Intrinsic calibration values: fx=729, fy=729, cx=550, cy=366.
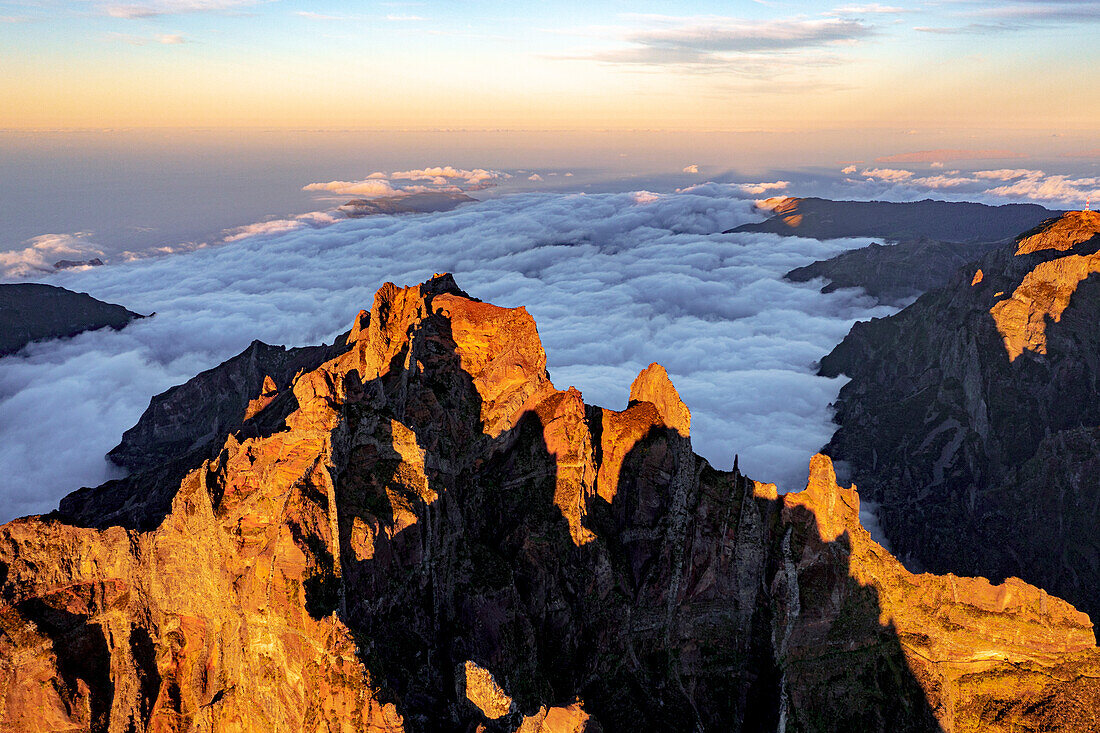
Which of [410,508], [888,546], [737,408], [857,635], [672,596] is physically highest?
[410,508]

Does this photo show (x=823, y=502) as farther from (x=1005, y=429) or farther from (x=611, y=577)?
(x=1005, y=429)

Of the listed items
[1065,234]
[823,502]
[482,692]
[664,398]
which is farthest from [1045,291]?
[482,692]

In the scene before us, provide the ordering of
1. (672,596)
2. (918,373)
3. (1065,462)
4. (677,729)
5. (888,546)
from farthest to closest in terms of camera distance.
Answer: (918,373), (888,546), (1065,462), (672,596), (677,729)

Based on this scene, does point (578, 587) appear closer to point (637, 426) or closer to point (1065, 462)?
point (637, 426)

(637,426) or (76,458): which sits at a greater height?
(637,426)

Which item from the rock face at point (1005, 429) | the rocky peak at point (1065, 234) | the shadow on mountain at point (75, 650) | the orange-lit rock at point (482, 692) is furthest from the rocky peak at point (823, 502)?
the rocky peak at point (1065, 234)

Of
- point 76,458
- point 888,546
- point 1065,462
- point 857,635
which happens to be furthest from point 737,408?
point 76,458

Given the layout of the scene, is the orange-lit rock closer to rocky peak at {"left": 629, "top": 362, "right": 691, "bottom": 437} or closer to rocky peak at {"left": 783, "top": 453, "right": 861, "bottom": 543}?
rocky peak at {"left": 629, "top": 362, "right": 691, "bottom": 437}
